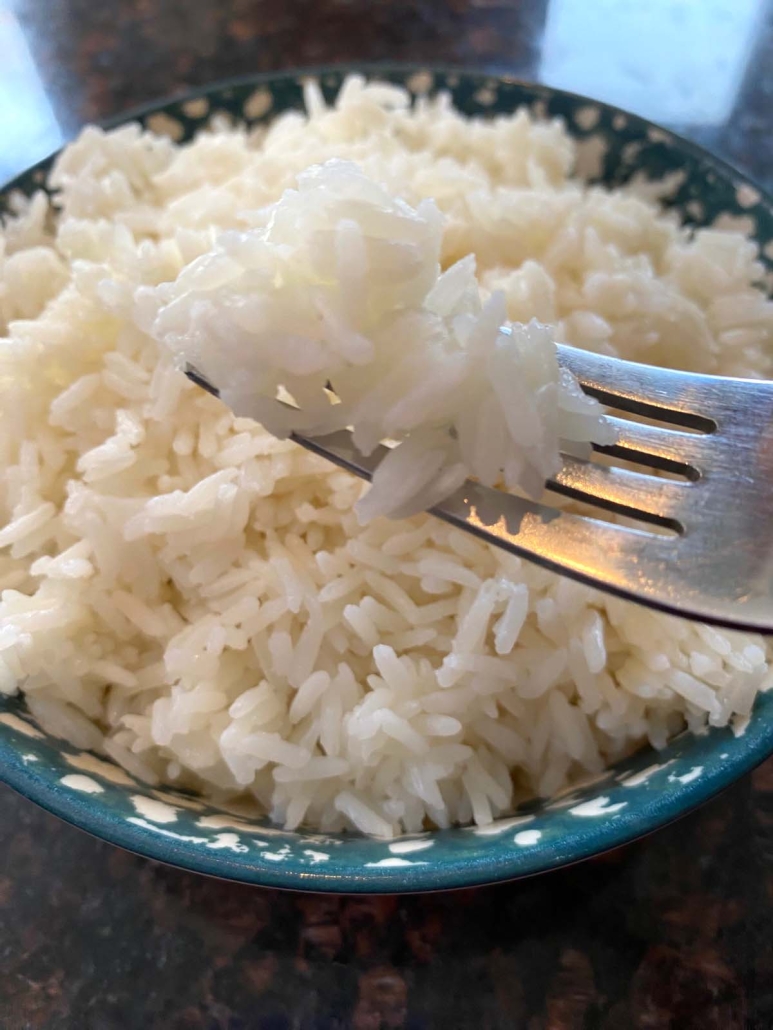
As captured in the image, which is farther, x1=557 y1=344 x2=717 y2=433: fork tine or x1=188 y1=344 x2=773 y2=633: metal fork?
x1=557 y1=344 x2=717 y2=433: fork tine

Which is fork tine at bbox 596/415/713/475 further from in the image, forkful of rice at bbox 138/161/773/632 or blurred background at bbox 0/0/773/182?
blurred background at bbox 0/0/773/182

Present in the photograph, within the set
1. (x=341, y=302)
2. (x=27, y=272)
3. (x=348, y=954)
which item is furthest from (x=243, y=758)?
(x=27, y=272)

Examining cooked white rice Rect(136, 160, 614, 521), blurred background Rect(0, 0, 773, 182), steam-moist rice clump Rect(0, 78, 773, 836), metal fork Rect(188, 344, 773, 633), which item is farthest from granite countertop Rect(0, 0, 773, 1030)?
blurred background Rect(0, 0, 773, 182)

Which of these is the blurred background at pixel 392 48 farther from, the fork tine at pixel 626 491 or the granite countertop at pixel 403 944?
the granite countertop at pixel 403 944

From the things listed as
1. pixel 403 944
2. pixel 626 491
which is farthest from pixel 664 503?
pixel 403 944

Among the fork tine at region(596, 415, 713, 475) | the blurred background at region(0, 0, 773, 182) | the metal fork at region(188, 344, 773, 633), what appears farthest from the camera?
the blurred background at region(0, 0, 773, 182)

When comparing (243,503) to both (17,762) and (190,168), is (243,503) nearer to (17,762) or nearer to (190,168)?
(17,762)

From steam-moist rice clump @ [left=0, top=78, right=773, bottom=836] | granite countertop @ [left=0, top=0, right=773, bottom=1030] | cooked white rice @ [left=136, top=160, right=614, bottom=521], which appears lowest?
granite countertop @ [left=0, top=0, right=773, bottom=1030]
